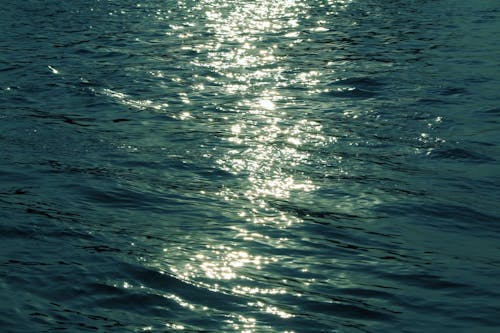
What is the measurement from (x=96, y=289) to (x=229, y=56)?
13.7 metres

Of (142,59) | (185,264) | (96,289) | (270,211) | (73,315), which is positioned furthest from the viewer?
(142,59)

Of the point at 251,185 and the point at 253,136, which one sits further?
the point at 253,136

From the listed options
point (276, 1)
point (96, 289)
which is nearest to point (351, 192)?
point (96, 289)

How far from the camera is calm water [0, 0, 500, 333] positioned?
8.51m

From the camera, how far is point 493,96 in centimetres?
1688

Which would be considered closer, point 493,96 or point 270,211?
point 270,211

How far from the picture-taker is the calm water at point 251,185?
8.51 metres

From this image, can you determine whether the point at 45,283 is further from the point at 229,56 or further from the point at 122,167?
the point at 229,56

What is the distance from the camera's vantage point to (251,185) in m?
12.1

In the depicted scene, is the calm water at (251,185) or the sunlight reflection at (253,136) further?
the sunlight reflection at (253,136)

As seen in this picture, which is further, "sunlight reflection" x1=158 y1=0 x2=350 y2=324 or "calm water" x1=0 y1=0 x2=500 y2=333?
"sunlight reflection" x1=158 y1=0 x2=350 y2=324

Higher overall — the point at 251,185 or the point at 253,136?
the point at 251,185

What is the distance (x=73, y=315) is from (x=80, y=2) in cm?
2351

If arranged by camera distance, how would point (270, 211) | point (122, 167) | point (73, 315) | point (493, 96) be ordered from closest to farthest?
point (73, 315) < point (270, 211) < point (122, 167) < point (493, 96)
